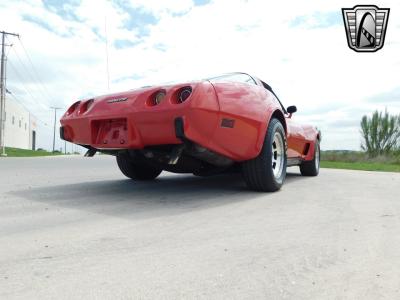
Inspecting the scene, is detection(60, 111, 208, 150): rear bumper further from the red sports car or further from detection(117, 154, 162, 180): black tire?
detection(117, 154, 162, 180): black tire

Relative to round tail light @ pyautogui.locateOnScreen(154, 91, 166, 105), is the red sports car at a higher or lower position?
lower

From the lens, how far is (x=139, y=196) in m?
3.78

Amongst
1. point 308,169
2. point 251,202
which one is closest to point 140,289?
point 251,202

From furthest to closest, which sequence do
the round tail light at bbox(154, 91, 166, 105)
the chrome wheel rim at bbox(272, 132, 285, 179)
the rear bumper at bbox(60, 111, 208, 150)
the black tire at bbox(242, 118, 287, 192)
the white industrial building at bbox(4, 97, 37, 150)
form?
the white industrial building at bbox(4, 97, 37, 150) → the chrome wheel rim at bbox(272, 132, 285, 179) → the black tire at bbox(242, 118, 287, 192) → the round tail light at bbox(154, 91, 166, 105) → the rear bumper at bbox(60, 111, 208, 150)

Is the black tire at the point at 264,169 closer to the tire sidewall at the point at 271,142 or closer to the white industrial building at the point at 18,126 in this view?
the tire sidewall at the point at 271,142

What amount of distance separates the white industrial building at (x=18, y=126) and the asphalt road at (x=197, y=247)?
48.8 meters

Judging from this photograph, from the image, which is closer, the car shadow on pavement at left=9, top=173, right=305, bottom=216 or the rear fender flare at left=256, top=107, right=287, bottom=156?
the car shadow on pavement at left=9, top=173, right=305, bottom=216

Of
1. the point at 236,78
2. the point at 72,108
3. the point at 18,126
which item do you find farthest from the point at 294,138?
the point at 18,126

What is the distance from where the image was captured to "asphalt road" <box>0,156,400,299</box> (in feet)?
4.99

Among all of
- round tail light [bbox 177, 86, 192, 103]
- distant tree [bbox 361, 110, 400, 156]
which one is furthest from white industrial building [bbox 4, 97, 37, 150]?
round tail light [bbox 177, 86, 192, 103]

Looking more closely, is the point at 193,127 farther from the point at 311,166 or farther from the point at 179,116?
the point at 311,166

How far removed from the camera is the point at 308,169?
6539mm

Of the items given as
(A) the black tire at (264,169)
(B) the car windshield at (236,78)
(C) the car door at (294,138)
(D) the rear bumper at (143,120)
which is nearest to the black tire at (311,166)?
(C) the car door at (294,138)

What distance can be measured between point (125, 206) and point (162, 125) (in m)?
0.73
